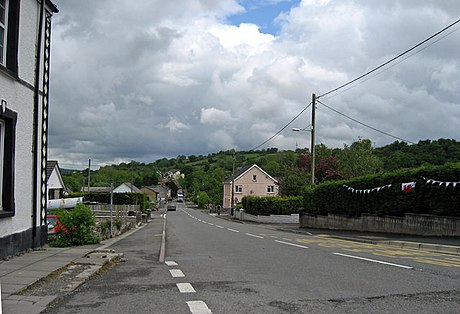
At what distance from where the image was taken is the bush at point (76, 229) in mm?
15445

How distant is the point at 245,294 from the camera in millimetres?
7508

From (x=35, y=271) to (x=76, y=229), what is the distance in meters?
6.64

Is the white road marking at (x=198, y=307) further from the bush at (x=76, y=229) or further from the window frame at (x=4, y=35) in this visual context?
the bush at (x=76, y=229)

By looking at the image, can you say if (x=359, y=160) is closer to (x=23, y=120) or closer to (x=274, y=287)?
(x=23, y=120)

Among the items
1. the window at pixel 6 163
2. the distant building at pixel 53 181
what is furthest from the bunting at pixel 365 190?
the distant building at pixel 53 181

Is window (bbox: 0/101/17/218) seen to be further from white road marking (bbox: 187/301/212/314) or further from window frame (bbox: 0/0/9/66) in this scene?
white road marking (bbox: 187/301/212/314)

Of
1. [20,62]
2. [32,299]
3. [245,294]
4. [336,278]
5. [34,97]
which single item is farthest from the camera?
[34,97]

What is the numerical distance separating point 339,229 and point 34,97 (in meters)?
22.2

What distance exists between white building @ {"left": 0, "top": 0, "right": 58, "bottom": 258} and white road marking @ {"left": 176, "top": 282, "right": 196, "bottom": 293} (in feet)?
15.0

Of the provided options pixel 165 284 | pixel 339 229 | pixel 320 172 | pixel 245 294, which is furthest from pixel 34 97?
pixel 320 172

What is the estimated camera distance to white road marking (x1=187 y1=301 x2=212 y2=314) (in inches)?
249

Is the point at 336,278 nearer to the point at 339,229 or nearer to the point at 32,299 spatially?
the point at 32,299

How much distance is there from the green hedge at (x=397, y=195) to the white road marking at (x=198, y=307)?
1544 cm

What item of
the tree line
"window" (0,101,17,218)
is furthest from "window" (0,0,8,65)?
the tree line
